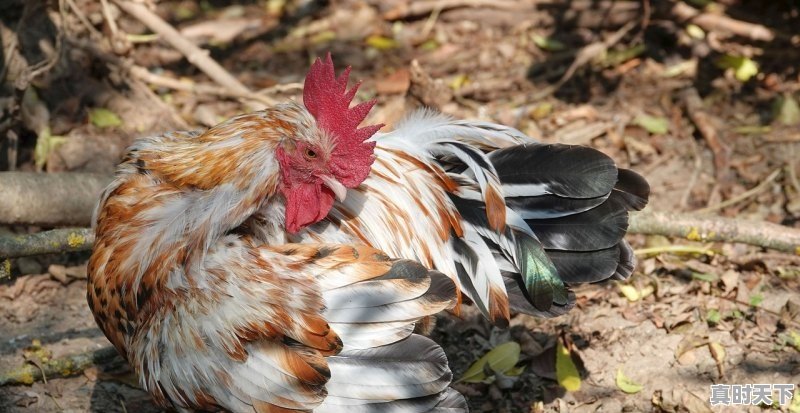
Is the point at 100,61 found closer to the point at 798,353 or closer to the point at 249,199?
the point at 249,199

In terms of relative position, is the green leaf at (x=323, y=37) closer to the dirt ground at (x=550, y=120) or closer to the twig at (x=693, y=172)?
the dirt ground at (x=550, y=120)

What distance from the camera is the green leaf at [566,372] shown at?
180 inches

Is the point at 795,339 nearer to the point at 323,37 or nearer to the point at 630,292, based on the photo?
the point at 630,292

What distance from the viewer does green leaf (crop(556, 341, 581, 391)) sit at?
4.58 meters

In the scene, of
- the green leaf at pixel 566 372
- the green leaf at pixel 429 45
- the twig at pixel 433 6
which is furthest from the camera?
the twig at pixel 433 6

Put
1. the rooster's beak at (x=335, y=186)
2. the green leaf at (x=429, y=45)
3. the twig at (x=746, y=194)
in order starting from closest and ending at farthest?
the rooster's beak at (x=335, y=186) < the twig at (x=746, y=194) < the green leaf at (x=429, y=45)

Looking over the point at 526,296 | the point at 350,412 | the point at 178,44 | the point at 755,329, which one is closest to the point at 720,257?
the point at 755,329

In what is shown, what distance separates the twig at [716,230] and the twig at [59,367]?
9.67 ft

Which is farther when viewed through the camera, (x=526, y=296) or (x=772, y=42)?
(x=772, y=42)

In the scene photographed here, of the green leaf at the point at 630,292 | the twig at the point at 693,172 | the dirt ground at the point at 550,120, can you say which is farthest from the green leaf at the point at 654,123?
the green leaf at the point at 630,292

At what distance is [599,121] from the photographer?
21.7 ft

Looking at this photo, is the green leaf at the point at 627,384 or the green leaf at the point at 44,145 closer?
the green leaf at the point at 627,384

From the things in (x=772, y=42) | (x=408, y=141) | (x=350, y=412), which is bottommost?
(x=772, y=42)

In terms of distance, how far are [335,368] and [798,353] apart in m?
2.62
